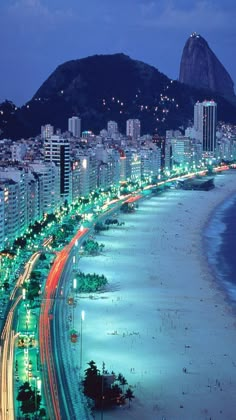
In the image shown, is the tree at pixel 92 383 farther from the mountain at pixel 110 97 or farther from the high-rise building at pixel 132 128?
the high-rise building at pixel 132 128

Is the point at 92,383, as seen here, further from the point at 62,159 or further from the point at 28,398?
the point at 62,159

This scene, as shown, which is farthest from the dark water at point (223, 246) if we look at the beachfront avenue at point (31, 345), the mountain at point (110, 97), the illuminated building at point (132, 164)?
the mountain at point (110, 97)

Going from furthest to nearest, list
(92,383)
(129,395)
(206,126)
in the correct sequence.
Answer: (206,126) → (92,383) → (129,395)

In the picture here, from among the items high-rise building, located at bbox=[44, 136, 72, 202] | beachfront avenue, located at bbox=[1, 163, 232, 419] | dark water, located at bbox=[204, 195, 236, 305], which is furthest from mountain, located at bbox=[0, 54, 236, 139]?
beachfront avenue, located at bbox=[1, 163, 232, 419]

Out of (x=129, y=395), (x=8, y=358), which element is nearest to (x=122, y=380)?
(x=129, y=395)

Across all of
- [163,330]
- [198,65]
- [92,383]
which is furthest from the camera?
[198,65]

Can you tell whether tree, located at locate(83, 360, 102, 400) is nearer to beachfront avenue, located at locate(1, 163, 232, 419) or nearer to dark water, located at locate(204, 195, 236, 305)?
beachfront avenue, located at locate(1, 163, 232, 419)
